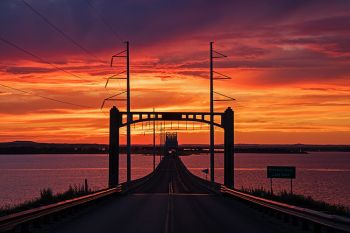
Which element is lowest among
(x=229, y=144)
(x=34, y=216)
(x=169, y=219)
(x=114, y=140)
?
(x=169, y=219)

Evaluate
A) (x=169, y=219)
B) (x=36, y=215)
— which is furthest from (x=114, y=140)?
(x=36, y=215)

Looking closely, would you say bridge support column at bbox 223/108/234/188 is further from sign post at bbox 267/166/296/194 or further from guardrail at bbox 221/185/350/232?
guardrail at bbox 221/185/350/232

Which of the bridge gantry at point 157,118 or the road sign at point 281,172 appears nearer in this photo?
the road sign at point 281,172

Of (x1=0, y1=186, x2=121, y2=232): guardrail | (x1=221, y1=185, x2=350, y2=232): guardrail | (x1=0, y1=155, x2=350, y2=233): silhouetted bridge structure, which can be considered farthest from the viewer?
(x1=0, y1=155, x2=350, y2=233): silhouetted bridge structure

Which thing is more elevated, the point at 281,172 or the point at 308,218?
the point at 281,172

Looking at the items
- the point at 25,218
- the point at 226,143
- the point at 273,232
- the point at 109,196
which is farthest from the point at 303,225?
the point at 226,143

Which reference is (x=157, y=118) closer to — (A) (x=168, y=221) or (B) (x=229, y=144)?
(B) (x=229, y=144)

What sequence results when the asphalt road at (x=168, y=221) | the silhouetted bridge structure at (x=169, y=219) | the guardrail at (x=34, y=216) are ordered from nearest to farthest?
the guardrail at (x=34, y=216)
the silhouetted bridge structure at (x=169, y=219)
the asphalt road at (x=168, y=221)

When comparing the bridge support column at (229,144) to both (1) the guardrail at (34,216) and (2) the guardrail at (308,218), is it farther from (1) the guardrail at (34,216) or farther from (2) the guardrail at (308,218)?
(1) the guardrail at (34,216)

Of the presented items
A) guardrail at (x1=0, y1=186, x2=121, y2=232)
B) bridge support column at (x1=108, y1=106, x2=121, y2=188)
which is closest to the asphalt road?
guardrail at (x1=0, y1=186, x2=121, y2=232)

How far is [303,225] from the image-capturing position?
2247 centimetres

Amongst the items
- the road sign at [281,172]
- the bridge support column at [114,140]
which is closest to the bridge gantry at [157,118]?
the bridge support column at [114,140]

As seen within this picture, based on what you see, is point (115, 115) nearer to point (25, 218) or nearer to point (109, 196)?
point (109, 196)

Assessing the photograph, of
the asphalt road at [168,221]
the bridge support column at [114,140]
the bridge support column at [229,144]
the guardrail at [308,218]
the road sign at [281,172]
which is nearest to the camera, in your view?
the guardrail at [308,218]
